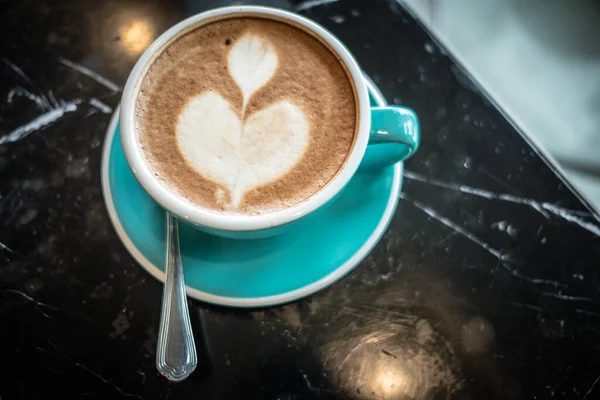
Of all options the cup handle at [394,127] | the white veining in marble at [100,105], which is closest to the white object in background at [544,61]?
the cup handle at [394,127]

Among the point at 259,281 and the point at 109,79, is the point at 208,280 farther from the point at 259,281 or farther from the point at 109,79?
the point at 109,79

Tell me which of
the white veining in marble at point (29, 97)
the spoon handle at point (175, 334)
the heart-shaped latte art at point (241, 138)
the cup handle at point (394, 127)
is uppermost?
the cup handle at point (394, 127)

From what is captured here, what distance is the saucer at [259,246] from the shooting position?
2.39ft

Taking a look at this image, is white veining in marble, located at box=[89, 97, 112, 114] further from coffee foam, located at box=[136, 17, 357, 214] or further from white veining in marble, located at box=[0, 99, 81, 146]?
coffee foam, located at box=[136, 17, 357, 214]

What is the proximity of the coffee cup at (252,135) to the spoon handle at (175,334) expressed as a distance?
0.29 feet

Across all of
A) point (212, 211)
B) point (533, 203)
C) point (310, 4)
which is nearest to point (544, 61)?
point (533, 203)

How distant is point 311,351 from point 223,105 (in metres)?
0.37

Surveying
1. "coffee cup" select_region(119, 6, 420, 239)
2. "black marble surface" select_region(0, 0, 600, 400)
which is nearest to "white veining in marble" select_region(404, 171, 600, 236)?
"black marble surface" select_region(0, 0, 600, 400)

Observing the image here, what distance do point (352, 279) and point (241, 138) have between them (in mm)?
275

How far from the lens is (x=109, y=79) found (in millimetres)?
893

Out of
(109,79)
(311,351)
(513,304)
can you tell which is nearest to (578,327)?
(513,304)

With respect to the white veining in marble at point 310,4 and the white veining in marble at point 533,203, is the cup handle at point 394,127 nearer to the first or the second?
the white veining in marble at point 533,203

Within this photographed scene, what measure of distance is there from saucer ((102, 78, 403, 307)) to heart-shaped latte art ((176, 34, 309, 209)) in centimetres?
12

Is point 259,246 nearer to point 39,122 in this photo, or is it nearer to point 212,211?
point 212,211
